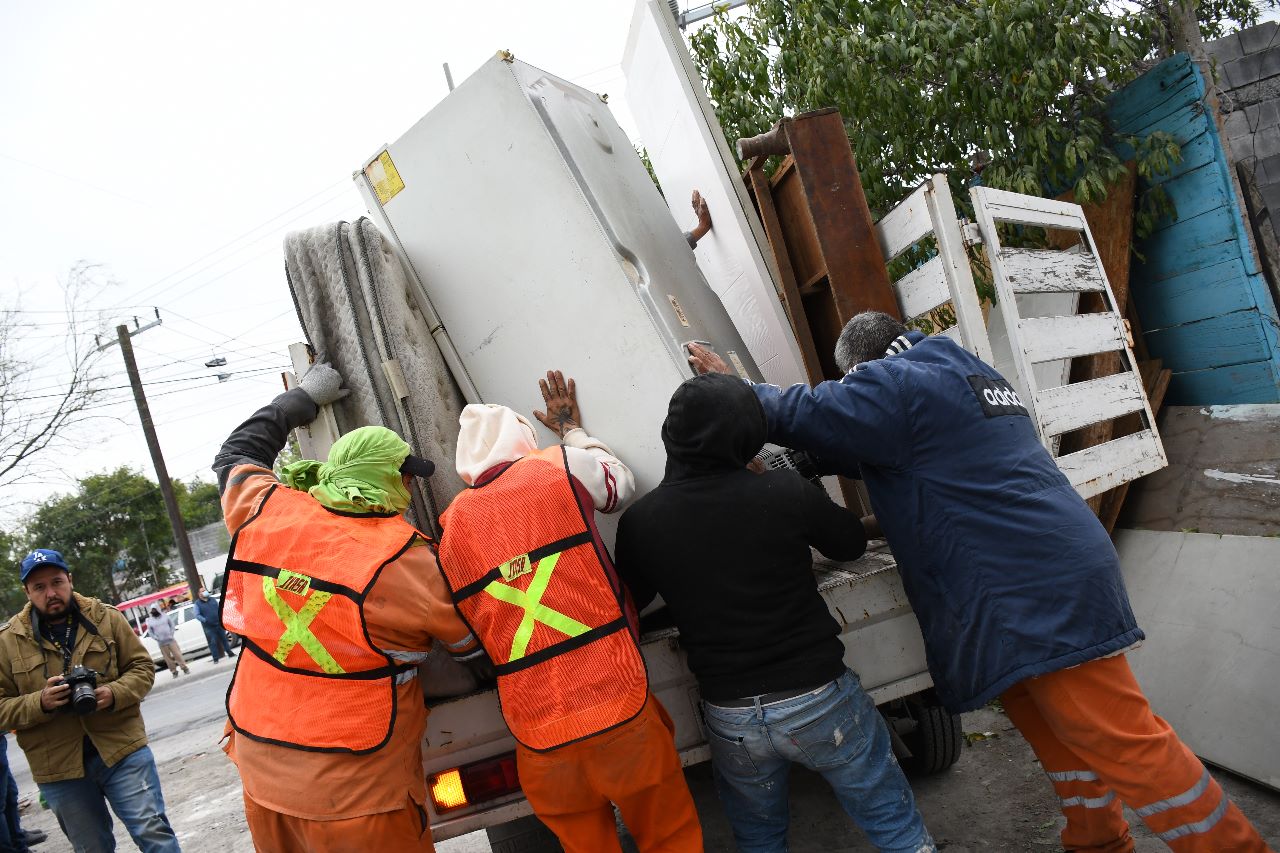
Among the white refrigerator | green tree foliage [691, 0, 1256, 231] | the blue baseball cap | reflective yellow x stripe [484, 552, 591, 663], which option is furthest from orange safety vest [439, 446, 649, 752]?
green tree foliage [691, 0, 1256, 231]

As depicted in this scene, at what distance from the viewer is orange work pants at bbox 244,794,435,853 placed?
177cm

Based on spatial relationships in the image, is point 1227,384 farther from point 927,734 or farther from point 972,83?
point 927,734

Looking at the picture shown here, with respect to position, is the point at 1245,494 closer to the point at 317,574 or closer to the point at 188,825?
the point at 317,574

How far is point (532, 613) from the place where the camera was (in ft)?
6.01

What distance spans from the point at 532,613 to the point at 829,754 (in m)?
0.78

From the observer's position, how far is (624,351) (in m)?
2.30

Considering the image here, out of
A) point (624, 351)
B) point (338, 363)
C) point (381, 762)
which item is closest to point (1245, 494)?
point (624, 351)

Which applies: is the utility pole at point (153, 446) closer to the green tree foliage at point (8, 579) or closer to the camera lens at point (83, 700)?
the green tree foliage at point (8, 579)

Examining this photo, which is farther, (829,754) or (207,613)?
(207,613)

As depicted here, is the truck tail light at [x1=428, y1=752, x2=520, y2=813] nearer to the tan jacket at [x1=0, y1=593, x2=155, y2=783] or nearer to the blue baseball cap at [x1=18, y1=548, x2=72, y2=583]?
the tan jacket at [x1=0, y1=593, x2=155, y2=783]

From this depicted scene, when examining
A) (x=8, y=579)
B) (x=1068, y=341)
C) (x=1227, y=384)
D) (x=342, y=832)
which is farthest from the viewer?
(x=8, y=579)

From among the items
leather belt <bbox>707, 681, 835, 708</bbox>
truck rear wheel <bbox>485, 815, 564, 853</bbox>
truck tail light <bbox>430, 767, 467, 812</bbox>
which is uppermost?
leather belt <bbox>707, 681, 835, 708</bbox>

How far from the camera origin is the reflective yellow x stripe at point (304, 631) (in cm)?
181

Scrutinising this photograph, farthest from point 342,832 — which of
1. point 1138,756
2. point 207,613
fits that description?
point 207,613
